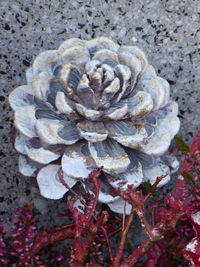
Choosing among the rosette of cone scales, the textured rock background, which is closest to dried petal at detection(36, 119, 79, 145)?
the rosette of cone scales

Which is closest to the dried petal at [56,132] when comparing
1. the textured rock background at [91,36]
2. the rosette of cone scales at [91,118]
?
the rosette of cone scales at [91,118]

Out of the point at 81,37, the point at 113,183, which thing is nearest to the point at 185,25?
the point at 81,37

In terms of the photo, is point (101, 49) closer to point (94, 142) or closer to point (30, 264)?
point (94, 142)

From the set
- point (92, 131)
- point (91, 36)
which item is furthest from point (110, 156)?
point (91, 36)

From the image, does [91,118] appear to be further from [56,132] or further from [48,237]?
[48,237]

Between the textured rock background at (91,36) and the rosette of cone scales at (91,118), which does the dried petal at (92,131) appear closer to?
the rosette of cone scales at (91,118)
